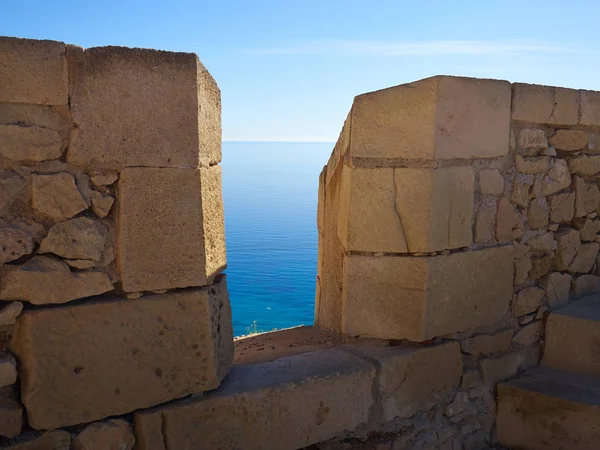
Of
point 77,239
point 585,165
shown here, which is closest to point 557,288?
point 585,165

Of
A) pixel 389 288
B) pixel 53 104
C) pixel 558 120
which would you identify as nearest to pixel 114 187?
pixel 53 104

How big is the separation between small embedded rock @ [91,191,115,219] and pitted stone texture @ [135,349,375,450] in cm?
87

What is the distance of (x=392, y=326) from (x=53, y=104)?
2.05m

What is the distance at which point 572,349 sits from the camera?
3598 millimetres

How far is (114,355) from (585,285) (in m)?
3.25

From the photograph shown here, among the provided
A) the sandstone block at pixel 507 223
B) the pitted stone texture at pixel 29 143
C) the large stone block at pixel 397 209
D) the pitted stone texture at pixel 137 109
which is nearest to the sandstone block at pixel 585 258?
the sandstone block at pixel 507 223

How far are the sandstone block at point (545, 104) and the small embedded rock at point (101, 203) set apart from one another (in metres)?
2.42

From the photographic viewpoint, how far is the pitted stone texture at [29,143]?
84.2 inches

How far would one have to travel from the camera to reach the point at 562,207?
12.4 ft

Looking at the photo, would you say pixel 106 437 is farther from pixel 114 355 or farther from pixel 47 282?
pixel 47 282

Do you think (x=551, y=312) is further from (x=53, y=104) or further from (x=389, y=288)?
(x=53, y=104)

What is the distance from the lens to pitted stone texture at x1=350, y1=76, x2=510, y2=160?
3.02m

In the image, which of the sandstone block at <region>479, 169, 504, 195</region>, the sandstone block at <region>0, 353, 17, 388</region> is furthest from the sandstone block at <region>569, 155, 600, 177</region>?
the sandstone block at <region>0, 353, 17, 388</region>

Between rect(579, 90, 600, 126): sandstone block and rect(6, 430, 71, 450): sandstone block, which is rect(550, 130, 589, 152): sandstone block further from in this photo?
rect(6, 430, 71, 450): sandstone block
